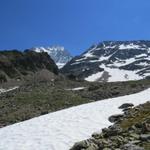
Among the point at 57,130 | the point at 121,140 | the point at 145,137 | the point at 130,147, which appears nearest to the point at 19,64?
the point at 57,130

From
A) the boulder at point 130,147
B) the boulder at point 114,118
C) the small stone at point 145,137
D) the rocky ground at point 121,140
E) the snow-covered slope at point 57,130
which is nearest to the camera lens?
the boulder at point 130,147

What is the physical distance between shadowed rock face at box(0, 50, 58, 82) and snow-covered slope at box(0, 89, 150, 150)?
424ft

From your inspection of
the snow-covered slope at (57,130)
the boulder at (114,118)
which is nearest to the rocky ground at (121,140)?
the snow-covered slope at (57,130)

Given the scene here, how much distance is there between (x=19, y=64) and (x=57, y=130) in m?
158

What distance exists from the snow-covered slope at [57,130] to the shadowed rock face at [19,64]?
12912cm

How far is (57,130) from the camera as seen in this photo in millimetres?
28500

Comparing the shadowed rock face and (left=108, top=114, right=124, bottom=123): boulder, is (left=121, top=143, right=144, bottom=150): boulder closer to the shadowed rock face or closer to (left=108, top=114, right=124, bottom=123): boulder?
(left=108, top=114, right=124, bottom=123): boulder

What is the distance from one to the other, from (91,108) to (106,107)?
149cm

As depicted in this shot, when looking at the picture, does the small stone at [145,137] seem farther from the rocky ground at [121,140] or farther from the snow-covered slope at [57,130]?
the snow-covered slope at [57,130]

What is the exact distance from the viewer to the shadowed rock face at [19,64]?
170m

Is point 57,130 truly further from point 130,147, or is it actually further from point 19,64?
point 19,64

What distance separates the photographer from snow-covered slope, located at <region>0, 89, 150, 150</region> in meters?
24.6

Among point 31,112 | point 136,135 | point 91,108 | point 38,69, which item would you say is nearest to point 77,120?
point 91,108

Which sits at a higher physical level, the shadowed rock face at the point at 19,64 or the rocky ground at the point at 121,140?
the shadowed rock face at the point at 19,64
